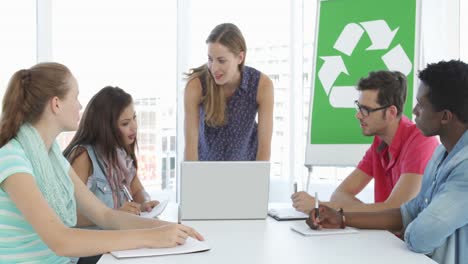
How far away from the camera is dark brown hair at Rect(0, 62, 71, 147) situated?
148 centimetres

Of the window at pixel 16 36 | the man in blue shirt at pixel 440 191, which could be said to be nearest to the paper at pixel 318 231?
the man in blue shirt at pixel 440 191

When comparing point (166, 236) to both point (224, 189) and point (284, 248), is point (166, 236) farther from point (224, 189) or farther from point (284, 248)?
point (224, 189)

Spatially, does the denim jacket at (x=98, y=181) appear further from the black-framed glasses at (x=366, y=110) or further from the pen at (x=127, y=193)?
the black-framed glasses at (x=366, y=110)

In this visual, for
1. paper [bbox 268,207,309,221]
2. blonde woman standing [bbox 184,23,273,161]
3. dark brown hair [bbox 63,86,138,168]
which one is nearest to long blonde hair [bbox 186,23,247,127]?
blonde woman standing [bbox 184,23,273,161]

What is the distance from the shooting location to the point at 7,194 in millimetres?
1434

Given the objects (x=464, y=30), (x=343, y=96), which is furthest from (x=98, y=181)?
(x=464, y=30)

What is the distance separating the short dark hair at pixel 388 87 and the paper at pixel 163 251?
1230mm

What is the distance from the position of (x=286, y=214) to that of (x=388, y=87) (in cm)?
82

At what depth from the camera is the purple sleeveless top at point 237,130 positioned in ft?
8.23

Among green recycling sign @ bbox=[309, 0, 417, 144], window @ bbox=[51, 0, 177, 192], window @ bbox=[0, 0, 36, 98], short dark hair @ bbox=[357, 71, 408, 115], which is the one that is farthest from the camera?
window @ bbox=[51, 0, 177, 192]

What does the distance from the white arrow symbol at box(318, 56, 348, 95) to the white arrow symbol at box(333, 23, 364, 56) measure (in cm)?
7

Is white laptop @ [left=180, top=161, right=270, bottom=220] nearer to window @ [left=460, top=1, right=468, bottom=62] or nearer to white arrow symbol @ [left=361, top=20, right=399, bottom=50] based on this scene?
white arrow symbol @ [left=361, top=20, right=399, bottom=50]

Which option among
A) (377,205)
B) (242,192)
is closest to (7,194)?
(242,192)

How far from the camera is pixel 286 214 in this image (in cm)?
191
